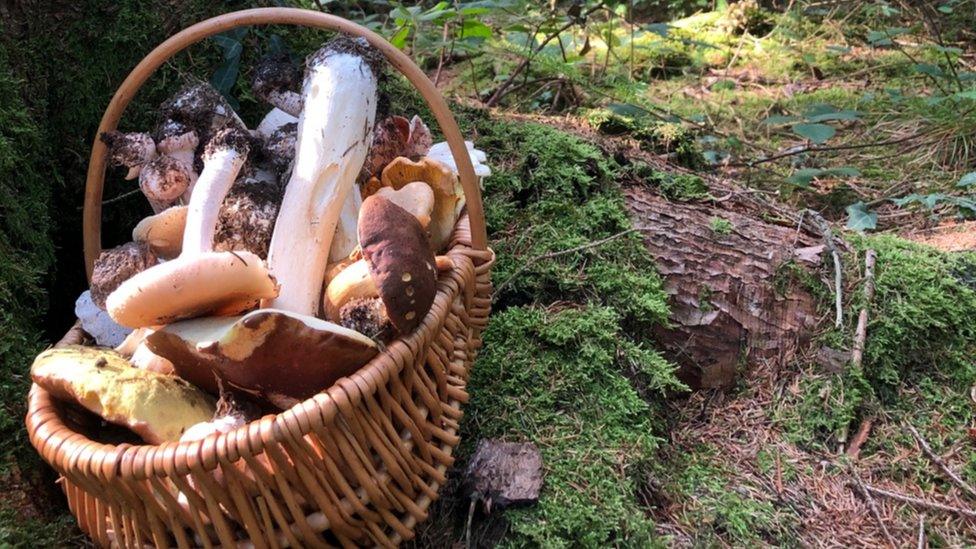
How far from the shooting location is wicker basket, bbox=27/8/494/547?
1143mm

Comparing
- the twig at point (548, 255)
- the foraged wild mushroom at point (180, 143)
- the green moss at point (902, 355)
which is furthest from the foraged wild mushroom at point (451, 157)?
the green moss at point (902, 355)

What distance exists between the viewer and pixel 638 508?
1.67 meters

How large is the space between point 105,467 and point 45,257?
1.06m

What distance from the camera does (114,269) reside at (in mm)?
1560

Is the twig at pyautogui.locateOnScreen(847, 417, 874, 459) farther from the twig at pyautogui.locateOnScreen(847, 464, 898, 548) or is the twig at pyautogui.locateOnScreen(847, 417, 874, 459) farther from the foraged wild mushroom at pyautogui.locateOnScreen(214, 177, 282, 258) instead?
the foraged wild mushroom at pyautogui.locateOnScreen(214, 177, 282, 258)

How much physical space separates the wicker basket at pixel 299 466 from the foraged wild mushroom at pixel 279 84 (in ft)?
2.25

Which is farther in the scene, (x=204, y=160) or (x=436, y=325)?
(x=204, y=160)

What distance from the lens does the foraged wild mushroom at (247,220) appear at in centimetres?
167

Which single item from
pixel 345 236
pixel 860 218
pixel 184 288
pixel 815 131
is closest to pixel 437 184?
pixel 345 236

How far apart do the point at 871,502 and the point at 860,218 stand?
1.42 metres

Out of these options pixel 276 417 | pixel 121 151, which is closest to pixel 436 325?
pixel 276 417

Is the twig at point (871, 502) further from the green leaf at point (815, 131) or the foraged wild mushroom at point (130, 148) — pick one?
the foraged wild mushroom at point (130, 148)

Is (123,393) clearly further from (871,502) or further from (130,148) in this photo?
(871,502)

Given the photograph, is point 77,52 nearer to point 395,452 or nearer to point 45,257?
point 45,257
